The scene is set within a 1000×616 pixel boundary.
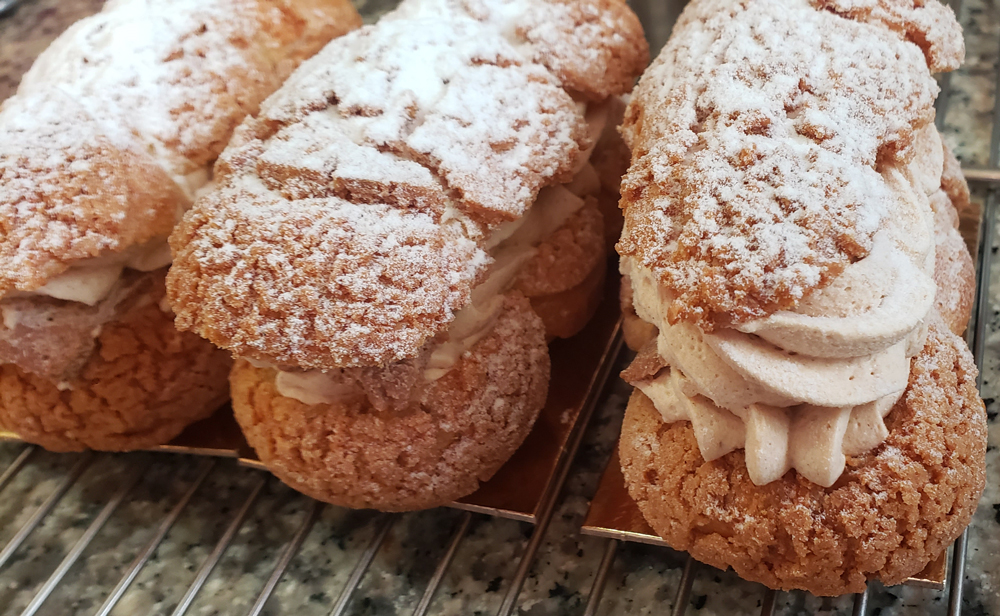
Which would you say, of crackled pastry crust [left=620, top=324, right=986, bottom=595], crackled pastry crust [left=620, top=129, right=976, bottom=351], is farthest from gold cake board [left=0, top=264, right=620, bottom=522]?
crackled pastry crust [left=620, top=324, right=986, bottom=595]

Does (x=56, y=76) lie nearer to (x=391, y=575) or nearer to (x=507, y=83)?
(x=507, y=83)

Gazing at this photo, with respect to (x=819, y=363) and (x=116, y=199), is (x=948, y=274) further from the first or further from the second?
(x=116, y=199)

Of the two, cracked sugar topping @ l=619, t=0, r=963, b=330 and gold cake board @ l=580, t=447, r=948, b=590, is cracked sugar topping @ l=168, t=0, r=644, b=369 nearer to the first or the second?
cracked sugar topping @ l=619, t=0, r=963, b=330

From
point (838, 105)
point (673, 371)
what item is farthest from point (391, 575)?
point (838, 105)

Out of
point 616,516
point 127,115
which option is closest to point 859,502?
point 616,516

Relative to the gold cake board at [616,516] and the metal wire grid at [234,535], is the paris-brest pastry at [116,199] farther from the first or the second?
the gold cake board at [616,516]

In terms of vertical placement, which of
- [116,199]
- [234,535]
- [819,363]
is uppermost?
[819,363]

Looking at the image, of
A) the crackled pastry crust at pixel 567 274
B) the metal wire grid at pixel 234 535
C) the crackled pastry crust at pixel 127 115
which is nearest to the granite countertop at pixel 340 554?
the metal wire grid at pixel 234 535
